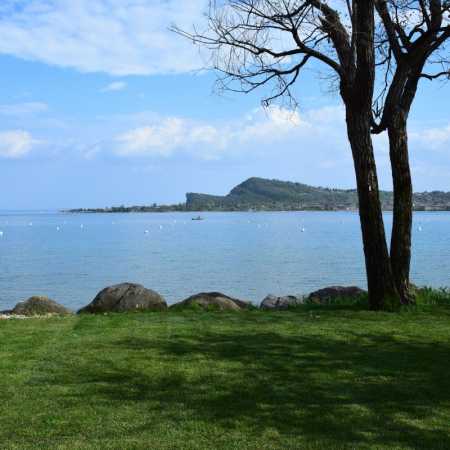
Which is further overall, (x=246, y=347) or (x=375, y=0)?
(x=375, y=0)

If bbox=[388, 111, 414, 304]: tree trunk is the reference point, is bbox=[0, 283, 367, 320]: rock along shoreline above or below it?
below

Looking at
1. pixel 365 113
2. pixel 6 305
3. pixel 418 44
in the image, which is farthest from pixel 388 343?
pixel 6 305

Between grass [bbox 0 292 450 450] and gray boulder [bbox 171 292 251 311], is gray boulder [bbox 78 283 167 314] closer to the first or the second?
gray boulder [bbox 171 292 251 311]

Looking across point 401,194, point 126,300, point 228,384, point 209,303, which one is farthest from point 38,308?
point 228,384

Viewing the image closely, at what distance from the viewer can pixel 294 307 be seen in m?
12.6

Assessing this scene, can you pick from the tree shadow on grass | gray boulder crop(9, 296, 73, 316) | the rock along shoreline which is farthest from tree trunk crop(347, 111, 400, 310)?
gray boulder crop(9, 296, 73, 316)

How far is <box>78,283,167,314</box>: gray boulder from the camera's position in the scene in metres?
14.4

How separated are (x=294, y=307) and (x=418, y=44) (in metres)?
5.94

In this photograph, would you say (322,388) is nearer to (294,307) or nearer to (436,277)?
(294,307)

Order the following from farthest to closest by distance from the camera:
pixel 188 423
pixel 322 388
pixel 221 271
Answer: pixel 221 271, pixel 322 388, pixel 188 423

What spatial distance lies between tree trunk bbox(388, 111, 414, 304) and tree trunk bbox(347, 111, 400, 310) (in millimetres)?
462

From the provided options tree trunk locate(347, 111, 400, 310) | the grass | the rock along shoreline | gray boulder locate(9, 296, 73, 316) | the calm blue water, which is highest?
tree trunk locate(347, 111, 400, 310)

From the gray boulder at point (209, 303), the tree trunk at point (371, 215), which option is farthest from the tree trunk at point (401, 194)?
the gray boulder at point (209, 303)

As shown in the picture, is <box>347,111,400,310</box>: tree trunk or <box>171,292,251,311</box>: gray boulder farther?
<box>171,292,251,311</box>: gray boulder
